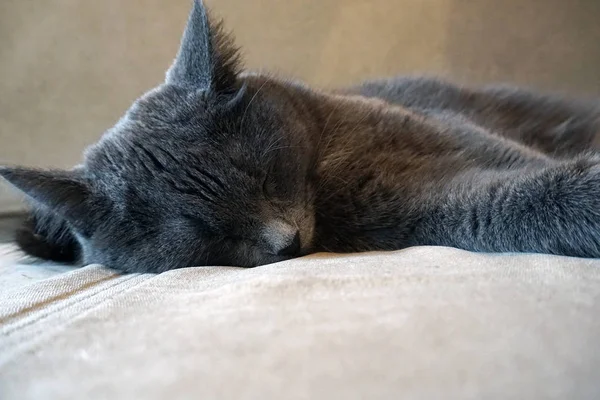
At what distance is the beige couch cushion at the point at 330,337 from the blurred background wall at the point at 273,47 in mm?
1238

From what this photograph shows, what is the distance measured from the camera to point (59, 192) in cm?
104

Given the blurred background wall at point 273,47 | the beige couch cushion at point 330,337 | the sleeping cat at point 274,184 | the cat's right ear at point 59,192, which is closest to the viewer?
the beige couch cushion at point 330,337

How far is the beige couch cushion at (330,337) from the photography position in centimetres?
50

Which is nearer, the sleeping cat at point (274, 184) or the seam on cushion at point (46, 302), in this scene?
the seam on cushion at point (46, 302)

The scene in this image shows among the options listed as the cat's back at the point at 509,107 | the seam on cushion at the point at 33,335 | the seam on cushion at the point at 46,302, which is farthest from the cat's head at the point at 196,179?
the cat's back at the point at 509,107

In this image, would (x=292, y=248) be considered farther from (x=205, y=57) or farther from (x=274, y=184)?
(x=205, y=57)

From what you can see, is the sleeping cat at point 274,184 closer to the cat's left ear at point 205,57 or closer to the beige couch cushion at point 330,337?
the cat's left ear at point 205,57

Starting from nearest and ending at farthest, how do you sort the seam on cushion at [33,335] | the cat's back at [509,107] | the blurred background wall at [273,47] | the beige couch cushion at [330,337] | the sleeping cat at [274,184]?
the beige couch cushion at [330,337], the seam on cushion at [33,335], the sleeping cat at [274,184], the cat's back at [509,107], the blurred background wall at [273,47]

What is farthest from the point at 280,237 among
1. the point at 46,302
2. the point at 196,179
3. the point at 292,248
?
the point at 46,302

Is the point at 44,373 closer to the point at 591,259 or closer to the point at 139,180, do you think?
the point at 139,180

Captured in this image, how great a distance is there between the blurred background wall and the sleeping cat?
0.74 meters

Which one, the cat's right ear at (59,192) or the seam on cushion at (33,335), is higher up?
the cat's right ear at (59,192)

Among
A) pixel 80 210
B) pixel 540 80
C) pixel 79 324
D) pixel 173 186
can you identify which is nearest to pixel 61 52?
pixel 80 210

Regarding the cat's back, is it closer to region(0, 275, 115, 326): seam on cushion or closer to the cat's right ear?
the cat's right ear
